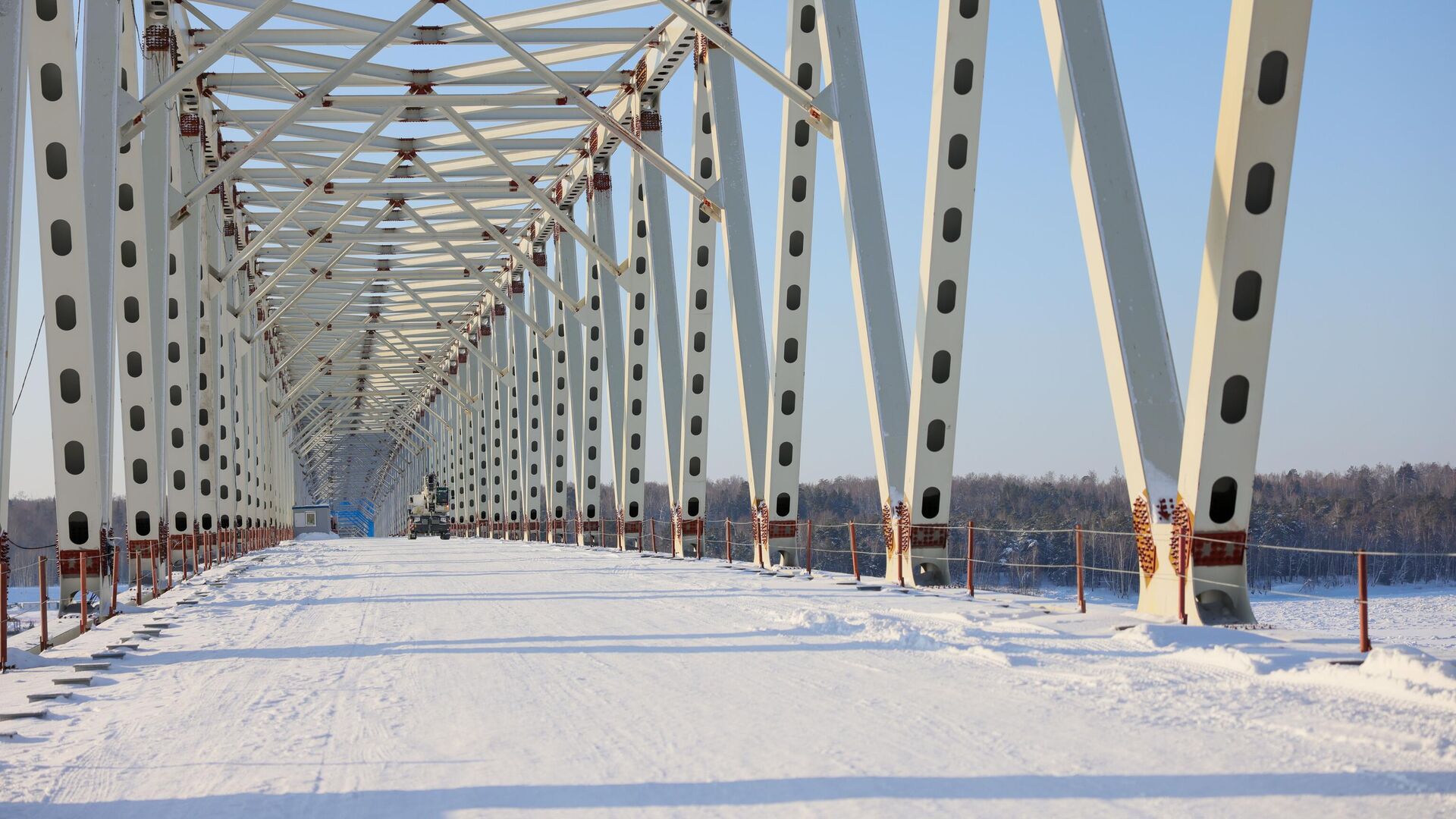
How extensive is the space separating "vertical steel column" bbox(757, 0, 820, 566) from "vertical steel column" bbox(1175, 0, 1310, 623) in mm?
10935

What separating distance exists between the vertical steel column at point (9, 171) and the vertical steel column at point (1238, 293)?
1146 cm

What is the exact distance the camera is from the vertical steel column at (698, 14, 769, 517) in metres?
25.9

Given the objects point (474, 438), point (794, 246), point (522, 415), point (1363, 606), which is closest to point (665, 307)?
point (794, 246)

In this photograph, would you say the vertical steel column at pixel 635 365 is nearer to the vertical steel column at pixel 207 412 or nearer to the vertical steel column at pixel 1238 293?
the vertical steel column at pixel 207 412

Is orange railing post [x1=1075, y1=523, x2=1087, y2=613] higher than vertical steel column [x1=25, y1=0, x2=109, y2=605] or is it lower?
lower

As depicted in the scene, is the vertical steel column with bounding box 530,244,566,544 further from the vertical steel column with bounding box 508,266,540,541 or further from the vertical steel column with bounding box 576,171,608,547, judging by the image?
Answer: the vertical steel column with bounding box 576,171,608,547

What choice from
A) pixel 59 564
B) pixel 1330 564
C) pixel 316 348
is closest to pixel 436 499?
pixel 316 348

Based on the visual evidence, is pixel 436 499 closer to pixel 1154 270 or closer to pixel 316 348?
pixel 316 348

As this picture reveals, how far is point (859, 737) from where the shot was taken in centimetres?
720

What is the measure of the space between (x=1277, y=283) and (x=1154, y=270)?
193 centimetres

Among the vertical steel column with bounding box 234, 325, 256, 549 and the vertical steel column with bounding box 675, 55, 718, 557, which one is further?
the vertical steel column with bounding box 234, 325, 256, 549

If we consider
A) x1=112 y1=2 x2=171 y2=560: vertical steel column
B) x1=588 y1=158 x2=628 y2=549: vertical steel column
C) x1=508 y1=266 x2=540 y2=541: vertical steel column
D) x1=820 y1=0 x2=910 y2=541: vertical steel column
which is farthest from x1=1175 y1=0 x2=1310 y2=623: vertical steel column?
x1=508 y1=266 x2=540 y2=541: vertical steel column

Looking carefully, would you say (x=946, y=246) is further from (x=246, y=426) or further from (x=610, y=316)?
(x=246, y=426)

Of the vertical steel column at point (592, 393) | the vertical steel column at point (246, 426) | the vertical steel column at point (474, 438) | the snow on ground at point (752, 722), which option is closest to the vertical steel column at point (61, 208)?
the snow on ground at point (752, 722)
